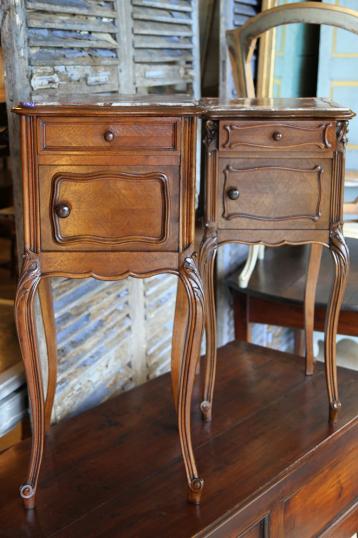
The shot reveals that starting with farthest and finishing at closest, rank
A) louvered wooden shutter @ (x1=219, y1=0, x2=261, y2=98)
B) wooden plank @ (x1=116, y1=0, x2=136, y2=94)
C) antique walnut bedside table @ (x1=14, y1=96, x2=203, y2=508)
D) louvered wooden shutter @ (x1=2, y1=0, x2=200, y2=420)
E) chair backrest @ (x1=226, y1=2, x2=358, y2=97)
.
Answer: louvered wooden shutter @ (x1=219, y1=0, x2=261, y2=98) < chair backrest @ (x1=226, y1=2, x2=358, y2=97) < wooden plank @ (x1=116, y1=0, x2=136, y2=94) < louvered wooden shutter @ (x1=2, y1=0, x2=200, y2=420) < antique walnut bedside table @ (x1=14, y1=96, x2=203, y2=508)

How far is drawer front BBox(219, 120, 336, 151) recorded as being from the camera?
4.79 feet

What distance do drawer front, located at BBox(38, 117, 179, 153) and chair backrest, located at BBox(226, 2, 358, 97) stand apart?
899 mm

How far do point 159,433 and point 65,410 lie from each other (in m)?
0.26

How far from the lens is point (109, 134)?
4.02 feet

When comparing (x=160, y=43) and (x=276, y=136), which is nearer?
(x=276, y=136)

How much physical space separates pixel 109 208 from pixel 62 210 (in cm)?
8

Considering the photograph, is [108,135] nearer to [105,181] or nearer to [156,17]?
[105,181]

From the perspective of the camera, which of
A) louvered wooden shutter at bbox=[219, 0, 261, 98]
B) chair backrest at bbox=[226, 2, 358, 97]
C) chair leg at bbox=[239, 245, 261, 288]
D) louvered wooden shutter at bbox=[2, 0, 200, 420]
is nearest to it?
louvered wooden shutter at bbox=[2, 0, 200, 420]

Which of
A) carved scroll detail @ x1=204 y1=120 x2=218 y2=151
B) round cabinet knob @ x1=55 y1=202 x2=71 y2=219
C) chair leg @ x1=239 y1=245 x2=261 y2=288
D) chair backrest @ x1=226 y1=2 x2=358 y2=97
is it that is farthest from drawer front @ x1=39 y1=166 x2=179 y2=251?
chair leg @ x1=239 y1=245 x2=261 y2=288

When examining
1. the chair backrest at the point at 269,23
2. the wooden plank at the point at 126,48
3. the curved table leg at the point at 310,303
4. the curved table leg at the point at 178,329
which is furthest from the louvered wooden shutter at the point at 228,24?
the curved table leg at the point at 178,329

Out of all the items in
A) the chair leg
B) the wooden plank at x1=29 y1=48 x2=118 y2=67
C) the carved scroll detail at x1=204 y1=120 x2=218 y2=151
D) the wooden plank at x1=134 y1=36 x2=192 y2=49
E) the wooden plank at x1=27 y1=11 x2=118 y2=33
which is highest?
the wooden plank at x1=27 y1=11 x2=118 y2=33

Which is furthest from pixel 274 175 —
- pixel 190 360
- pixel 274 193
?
pixel 190 360

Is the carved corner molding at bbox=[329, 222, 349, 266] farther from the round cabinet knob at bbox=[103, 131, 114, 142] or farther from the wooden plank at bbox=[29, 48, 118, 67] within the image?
the wooden plank at bbox=[29, 48, 118, 67]

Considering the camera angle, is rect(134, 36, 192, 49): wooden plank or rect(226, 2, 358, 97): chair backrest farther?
rect(226, 2, 358, 97): chair backrest
